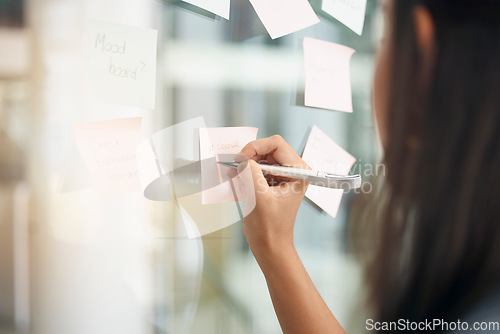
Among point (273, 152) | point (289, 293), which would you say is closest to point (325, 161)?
point (273, 152)

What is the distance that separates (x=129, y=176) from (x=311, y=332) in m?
0.31

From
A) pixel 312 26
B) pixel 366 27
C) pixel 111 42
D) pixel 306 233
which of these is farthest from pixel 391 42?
pixel 111 42

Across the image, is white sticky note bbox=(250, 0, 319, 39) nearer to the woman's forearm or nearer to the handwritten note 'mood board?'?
the handwritten note 'mood board?'

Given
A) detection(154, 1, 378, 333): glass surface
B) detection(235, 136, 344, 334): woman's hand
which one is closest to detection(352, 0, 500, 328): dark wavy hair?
detection(154, 1, 378, 333): glass surface

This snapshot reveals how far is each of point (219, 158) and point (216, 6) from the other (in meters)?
0.19

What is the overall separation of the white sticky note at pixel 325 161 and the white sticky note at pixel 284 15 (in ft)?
0.50

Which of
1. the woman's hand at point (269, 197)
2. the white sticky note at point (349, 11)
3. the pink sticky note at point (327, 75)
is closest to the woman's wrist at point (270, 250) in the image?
the woman's hand at point (269, 197)

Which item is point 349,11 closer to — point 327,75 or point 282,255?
point 327,75

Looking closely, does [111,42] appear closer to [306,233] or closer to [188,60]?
[188,60]

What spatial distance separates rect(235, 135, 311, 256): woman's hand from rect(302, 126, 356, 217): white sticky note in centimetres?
5

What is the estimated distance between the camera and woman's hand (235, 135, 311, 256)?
435 mm

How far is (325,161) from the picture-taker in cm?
55

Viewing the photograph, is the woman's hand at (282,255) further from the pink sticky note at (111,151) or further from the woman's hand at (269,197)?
the pink sticky note at (111,151)

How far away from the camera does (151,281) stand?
0.43 metres
